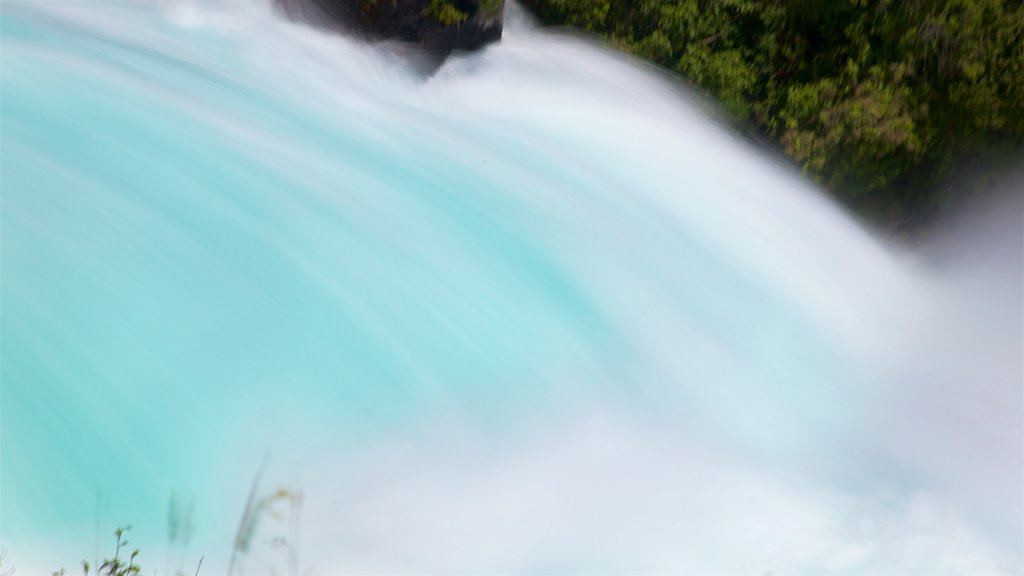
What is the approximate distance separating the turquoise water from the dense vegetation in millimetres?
1539

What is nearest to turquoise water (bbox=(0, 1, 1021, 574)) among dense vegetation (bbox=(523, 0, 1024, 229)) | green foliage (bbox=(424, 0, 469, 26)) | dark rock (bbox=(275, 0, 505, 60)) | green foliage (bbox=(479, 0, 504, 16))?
dark rock (bbox=(275, 0, 505, 60))

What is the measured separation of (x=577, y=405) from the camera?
480cm

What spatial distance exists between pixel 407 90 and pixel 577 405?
3.19m

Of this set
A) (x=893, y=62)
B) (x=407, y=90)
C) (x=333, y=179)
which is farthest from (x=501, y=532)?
(x=893, y=62)

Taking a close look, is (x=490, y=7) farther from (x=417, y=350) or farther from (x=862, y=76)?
(x=417, y=350)

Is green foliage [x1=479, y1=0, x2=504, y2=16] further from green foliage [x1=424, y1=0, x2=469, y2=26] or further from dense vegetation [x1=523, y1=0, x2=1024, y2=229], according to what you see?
dense vegetation [x1=523, y1=0, x2=1024, y2=229]

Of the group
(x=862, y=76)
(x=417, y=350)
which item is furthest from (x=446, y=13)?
(x=417, y=350)

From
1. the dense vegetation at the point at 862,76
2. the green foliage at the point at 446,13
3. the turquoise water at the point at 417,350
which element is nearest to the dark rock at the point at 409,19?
the green foliage at the point at 446,13

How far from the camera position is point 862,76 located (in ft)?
25.5

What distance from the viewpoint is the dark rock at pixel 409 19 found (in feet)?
24.6

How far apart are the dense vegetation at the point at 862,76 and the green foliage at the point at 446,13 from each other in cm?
117

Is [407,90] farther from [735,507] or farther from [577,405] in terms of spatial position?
[735,507]

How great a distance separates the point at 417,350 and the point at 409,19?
363 centimetres

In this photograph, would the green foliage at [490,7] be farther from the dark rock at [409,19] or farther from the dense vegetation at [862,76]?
the dense vegetation at [862,76]
